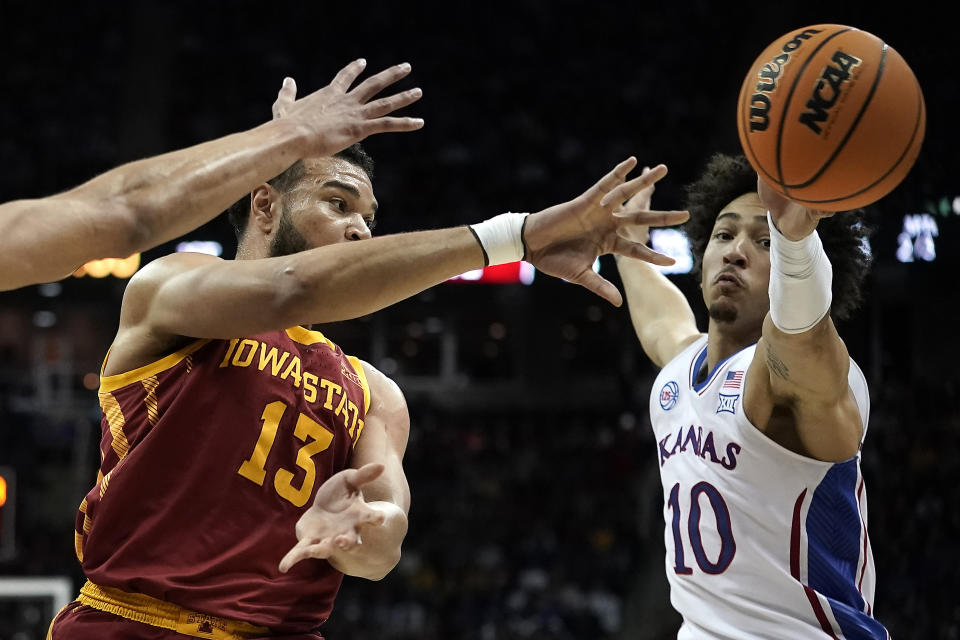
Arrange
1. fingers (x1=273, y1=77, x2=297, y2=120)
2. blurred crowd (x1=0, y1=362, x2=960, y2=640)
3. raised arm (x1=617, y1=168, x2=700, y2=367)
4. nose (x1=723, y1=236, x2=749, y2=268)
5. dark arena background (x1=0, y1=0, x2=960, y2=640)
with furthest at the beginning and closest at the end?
dark arena background (x1=0, y1=0, x2=960, y2=640) → blurred crowd (x1=0, y1=362, x2=960, y2=640) → raised arm (x1=617, y1=168, x2=700, y2=367) → nose (x1=723, y1=236, x2=749, y2=268) → fingers (x1=273, y1=77, x2=297, y2=120)

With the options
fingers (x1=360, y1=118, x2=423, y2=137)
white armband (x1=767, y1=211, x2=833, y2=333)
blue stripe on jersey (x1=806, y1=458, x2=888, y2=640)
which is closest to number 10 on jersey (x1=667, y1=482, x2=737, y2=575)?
blue stripe on jersey (x1=806, y1=458, x2=888, y2=640)

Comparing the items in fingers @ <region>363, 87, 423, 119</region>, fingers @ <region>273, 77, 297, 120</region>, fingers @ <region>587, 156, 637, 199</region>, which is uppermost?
fingers @ <region>273, 77, 297, 120</region>

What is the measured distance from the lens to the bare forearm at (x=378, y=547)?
2.93 meters

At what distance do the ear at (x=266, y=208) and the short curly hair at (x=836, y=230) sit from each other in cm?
172

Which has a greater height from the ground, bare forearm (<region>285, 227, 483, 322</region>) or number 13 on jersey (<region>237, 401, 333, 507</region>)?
bare forearm (<region>285, 227, 483, 322</region>)

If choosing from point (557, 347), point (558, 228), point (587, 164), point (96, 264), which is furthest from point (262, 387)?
point (557, 347)

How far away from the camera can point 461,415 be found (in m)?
17.6

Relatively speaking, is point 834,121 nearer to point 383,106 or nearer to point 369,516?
point 383,106

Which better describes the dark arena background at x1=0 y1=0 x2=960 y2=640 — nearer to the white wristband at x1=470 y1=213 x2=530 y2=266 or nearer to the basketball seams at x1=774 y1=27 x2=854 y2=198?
the white wristband at x1=470 y1=213 x2=530 y2=266

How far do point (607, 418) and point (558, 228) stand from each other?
573 inches

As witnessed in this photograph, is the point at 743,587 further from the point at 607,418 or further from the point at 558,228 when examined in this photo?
the point at 607,418

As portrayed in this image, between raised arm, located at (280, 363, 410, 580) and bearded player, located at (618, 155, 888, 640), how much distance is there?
95 centimetres

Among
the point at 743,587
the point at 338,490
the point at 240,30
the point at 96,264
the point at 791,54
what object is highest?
the point at 240,30

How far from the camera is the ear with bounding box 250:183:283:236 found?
3408 mm
